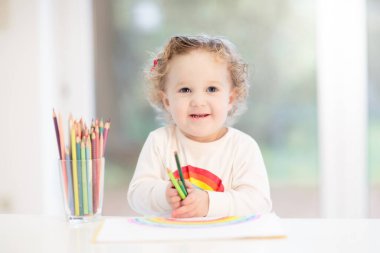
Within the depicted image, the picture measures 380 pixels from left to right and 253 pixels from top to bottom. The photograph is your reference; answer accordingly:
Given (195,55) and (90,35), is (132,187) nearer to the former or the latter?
(195,55)

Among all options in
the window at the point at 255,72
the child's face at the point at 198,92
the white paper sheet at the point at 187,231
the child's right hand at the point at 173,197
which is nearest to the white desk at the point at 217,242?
the white paper sheet at the point at 187,231

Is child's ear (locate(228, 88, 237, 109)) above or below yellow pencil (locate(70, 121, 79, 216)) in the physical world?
above

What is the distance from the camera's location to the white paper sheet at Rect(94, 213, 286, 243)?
0.98 metres

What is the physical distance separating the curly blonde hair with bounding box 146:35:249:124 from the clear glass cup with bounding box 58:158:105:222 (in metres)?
0.31

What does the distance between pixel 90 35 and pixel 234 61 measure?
2.37 meters

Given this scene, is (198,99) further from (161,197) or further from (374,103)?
(374,103)

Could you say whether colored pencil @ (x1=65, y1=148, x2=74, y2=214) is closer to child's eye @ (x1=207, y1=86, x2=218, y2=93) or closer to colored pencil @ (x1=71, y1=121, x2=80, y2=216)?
colored pencil @ (x1=71, y1=121, x2=80, y2=216)

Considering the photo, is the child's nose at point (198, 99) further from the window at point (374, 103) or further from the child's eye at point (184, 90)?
the window at point (374, 103)

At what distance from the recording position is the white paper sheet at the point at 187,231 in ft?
3.21

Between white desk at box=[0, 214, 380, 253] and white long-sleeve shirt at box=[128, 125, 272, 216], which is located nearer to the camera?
white desk at box=[0, 214, 380, 253]

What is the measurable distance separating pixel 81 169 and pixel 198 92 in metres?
0.33

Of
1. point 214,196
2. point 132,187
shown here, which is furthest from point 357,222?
point 132,187

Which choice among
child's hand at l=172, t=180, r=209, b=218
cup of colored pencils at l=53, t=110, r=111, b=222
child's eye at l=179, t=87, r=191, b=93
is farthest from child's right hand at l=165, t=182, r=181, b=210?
child's eye at l=179, t=87, r=191, b=93

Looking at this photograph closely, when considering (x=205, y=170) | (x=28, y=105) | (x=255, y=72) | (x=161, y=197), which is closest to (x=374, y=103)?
(x=255, y=72)
